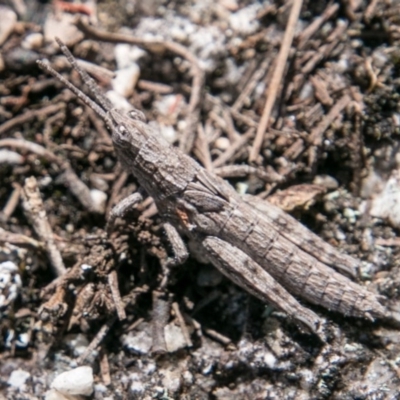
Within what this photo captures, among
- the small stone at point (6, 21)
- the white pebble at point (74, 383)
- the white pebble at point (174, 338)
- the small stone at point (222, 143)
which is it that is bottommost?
the white pebble at point (74, 383)

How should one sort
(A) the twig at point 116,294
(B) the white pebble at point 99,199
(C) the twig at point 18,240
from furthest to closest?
(B) the white pebble at point 99,199 < (C) the twig at point 18,240 < (A) the twig at point 116,294

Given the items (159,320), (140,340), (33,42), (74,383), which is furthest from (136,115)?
(74,383)

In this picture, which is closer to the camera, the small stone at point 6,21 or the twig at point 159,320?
the twig at point 159,320

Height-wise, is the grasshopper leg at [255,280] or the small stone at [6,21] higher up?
the small stone at [6,21]

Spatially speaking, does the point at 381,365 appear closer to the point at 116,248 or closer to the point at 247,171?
the point at 247,171

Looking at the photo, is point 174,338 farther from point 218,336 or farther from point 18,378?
point 18,378

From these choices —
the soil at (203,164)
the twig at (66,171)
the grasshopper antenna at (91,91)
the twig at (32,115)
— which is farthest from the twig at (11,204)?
the grasshopper antenna at (91,91)

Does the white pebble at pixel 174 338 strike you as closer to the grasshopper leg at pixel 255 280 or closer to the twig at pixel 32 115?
the grasshopper leg at pixel 255 280

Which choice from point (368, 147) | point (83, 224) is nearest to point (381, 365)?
point (368, 147)

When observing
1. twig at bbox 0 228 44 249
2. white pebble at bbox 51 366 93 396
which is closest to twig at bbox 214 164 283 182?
twig at bbox 0 228 44 249
